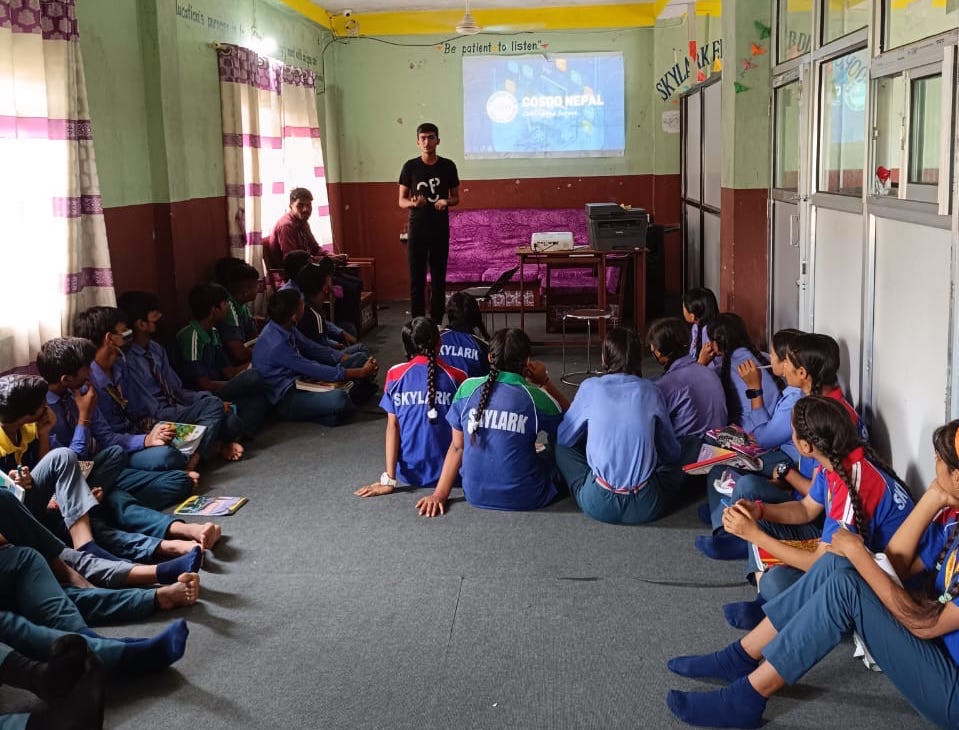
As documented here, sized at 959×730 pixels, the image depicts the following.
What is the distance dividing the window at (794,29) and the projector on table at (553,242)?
2.05m

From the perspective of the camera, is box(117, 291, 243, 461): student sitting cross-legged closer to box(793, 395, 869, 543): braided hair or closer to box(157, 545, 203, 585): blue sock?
box(157, 545, 203, 585): blue sock

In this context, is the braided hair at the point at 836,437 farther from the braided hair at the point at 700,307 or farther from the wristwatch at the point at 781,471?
the braided hair at the point at 700,307

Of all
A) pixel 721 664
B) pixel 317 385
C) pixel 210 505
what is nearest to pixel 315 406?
pixel 317 385

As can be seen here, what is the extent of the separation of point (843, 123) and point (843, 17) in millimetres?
474

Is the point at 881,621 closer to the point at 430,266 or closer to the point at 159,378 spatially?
the point at 159,378

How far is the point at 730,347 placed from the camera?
14.2 ft

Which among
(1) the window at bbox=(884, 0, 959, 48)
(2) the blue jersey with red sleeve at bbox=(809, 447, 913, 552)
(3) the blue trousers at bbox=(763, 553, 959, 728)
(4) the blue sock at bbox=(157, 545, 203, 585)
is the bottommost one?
(4) the blue sock at bbox=(157, 545, 203, 585)

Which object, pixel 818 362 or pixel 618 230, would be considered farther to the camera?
pixel 618 230

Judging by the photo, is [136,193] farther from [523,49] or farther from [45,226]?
[523,49]

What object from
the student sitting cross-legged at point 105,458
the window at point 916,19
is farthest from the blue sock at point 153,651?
the window at point 916,19

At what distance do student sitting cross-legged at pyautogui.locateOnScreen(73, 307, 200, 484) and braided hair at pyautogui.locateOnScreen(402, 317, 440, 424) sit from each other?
1.11m

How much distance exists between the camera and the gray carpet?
2508mm

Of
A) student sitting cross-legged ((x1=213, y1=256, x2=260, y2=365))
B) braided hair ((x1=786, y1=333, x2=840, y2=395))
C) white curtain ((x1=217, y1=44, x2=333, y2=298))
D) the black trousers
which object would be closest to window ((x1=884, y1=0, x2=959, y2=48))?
braided hair ((x1=786, y1=333, x2=840, y2=395))

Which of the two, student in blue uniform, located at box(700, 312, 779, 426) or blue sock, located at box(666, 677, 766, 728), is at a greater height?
student in blue uniform, located at box(700, 312, 779, 426)
